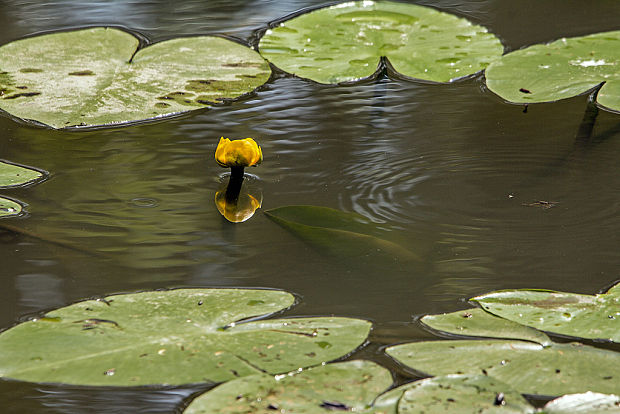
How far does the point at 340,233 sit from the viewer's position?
1.34 meters

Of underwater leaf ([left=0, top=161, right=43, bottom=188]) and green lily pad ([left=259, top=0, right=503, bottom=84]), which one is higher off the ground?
green lily pad ([left=259, top=0, right=503, bottom=84])

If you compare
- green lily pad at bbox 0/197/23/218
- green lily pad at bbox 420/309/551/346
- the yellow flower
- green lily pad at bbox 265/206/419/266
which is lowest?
green lily pad at bbox 420/309/551/346

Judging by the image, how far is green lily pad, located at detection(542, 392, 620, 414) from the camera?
2.79 ft

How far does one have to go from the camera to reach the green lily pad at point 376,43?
6.73 feet

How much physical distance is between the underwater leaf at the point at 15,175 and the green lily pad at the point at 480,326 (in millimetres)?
930

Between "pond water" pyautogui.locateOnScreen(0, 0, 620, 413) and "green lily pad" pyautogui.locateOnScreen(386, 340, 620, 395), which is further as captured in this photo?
"pond water" pyautogui.locateOnScreen(0, 0, 620, 413)

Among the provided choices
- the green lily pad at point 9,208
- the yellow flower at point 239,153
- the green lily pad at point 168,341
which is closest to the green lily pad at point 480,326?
the green lily pad at point 168,341

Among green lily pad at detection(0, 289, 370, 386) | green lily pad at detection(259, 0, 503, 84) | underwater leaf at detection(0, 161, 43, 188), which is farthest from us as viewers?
green lily pad at detection(259, 0, 503, 84)

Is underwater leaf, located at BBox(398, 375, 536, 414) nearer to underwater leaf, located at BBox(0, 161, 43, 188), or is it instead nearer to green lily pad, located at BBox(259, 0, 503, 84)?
underwater leaf, located at BBox(0, 161, 43, 188)

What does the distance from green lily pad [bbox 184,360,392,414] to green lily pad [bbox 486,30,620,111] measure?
109cm

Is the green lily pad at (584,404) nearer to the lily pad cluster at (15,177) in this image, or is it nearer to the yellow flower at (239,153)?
the yellow flower at (239,153)

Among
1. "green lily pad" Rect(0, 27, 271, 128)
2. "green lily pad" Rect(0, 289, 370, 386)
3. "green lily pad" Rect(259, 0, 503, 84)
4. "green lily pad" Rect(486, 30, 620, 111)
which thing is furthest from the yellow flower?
"green lily pad" Rect(486, 30, 620, 111)

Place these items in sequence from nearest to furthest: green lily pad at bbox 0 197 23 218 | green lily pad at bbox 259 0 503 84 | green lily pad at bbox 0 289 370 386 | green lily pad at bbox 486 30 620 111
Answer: green lily pad at bbox 0 289 370 386
green lily pad at bbox 0 197 23 218
green lily pad at bbox 486 30 620 111
green lily pad at bbox 259 0 503 84

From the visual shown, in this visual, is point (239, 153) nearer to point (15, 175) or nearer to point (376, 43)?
point (15, 175)
